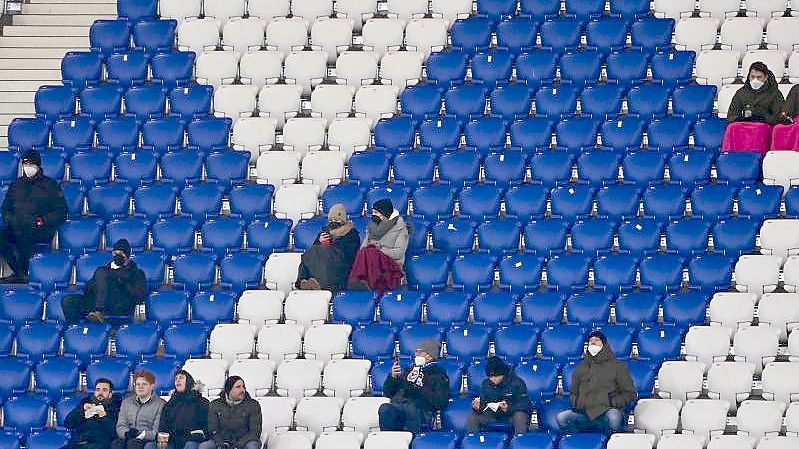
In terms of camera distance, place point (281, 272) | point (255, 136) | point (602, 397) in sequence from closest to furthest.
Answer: point (602, 397) < point (281, 272) < point (255, 136)

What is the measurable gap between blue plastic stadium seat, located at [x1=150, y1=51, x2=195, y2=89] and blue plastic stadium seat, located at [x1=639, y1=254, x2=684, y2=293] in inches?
274

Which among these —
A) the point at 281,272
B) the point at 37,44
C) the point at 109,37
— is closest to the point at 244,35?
the point at 109,37

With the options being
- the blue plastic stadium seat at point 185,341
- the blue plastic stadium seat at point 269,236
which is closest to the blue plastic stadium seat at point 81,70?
the blue plastic stadium seat at point 269,236

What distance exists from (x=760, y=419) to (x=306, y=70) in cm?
826

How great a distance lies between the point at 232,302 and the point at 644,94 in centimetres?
568

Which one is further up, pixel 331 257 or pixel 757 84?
pixel 757 84

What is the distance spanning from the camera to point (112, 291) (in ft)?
76.3

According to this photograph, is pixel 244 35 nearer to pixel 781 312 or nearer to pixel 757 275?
pixel 757 275

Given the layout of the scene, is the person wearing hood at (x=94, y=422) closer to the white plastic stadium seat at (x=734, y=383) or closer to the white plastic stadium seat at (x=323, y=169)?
the white plastic stadium seat at (x=323, y=169)

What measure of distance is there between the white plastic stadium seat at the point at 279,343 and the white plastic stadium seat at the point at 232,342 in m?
0.11

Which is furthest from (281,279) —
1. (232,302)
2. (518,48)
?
(518,48)

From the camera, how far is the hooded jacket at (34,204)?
24.5 m

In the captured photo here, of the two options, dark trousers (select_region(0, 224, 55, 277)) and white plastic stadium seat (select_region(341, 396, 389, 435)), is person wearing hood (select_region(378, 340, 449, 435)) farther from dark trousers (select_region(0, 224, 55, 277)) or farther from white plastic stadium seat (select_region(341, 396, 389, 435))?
dark trousers (select_region(0, 224, 55, 277))

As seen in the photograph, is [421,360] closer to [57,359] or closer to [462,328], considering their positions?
[462,328]
